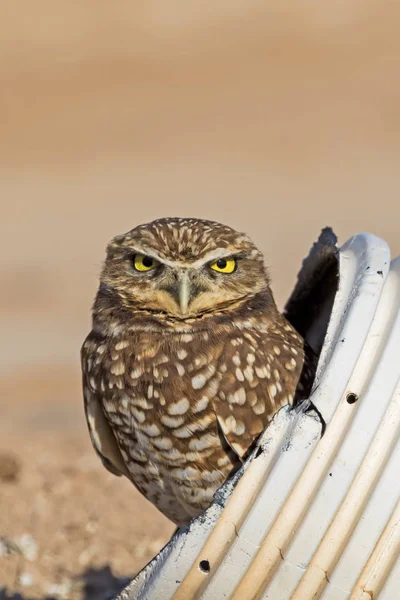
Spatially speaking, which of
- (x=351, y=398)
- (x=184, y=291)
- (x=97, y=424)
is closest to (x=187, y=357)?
(x=184, y=291)

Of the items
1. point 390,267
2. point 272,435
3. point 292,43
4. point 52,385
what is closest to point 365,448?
point 272,435

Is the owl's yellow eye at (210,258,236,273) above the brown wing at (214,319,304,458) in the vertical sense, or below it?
above

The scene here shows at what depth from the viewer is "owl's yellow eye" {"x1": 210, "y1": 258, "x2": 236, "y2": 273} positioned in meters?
4.03

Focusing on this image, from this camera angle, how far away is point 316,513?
10.2ft

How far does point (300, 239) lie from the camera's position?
12.6 meters

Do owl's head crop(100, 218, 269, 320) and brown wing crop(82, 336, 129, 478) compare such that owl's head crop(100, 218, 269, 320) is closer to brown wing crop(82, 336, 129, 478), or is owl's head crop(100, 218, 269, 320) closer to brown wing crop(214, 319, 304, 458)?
brown wing crop(214, 319, 304, 458)

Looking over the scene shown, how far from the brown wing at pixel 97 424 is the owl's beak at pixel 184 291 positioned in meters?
0.56

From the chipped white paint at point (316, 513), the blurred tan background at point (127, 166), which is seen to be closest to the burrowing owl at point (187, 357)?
the chipped white paint at point (316, 513)

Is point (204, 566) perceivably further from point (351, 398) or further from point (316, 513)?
point (351, 398)

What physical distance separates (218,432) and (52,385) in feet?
19.2

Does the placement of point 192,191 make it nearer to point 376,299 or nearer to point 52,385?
point 52,385

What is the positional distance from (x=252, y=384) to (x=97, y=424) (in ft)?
2.56

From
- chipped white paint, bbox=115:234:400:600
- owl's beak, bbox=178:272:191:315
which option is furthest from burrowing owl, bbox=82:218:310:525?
chipped white paint, bbox=115:234:400:600

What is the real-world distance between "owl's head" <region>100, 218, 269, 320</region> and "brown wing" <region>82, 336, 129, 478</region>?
0.33 metres
